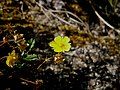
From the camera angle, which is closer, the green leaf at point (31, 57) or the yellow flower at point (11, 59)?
the yellow flower at point (11, 59)

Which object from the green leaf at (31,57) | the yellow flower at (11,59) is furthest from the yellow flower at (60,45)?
the yellow flower at (11,59)

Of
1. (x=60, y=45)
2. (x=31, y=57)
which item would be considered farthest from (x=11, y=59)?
(x=60, y=45)

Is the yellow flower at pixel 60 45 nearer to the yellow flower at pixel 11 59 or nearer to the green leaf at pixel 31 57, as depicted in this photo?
the green leaf at pixel 31 57

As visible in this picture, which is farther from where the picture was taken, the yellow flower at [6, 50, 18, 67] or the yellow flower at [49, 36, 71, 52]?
the yellow flower at [49, 36, 71, 52]

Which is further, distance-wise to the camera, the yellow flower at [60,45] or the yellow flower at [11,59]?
the yellow flower at [60,45]

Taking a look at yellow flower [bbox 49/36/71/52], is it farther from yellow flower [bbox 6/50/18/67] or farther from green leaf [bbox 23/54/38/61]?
yellow flower [bbox 6/50/18/67]

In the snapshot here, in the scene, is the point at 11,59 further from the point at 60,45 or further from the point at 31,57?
the point at 60,45

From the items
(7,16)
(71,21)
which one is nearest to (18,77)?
(7,16)

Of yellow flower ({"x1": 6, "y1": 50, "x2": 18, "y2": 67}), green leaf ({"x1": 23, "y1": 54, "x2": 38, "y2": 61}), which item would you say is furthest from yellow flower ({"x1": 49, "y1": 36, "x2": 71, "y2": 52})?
yellow flower ({"x1": 6, "y1": 50, "x2": 18, "y2": 67})

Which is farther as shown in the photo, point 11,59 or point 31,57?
point 31,57

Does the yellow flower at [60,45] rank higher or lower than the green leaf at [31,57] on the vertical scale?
higher

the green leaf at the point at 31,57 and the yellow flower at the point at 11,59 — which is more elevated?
the yellow flower at the point at 11,59
